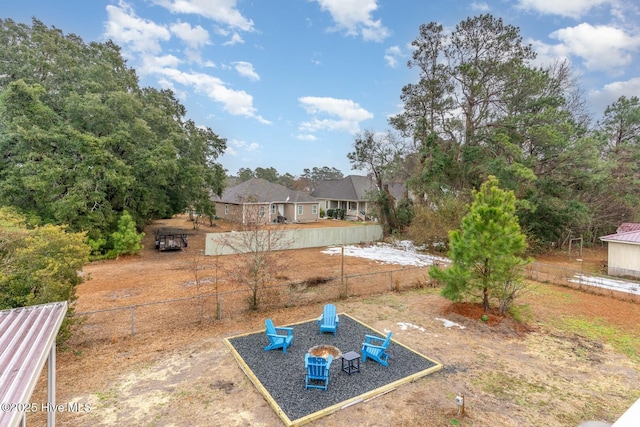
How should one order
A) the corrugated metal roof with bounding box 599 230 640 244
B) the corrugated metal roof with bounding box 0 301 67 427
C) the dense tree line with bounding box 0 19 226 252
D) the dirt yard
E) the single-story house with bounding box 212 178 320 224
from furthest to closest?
the single-story house with bounding box 212 178 320 224 < the dense tree line with bounding box 0 19 226 252 < the corrugated metal roof with bounding box 599 230 640 244 < the dirt yard < the corrugated metal roof with bounding box 0 301 67 427

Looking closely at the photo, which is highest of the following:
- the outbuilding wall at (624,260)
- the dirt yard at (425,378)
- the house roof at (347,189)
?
the house roof at (347,189)

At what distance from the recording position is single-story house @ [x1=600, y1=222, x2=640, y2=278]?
15133 mm

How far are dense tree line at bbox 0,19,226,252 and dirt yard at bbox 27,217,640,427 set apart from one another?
23.6 ft

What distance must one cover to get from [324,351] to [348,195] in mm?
31995

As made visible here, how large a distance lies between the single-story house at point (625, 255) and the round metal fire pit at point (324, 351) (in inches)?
652

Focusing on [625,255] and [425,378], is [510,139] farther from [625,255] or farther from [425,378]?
[425,378]

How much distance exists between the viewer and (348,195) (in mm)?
38969

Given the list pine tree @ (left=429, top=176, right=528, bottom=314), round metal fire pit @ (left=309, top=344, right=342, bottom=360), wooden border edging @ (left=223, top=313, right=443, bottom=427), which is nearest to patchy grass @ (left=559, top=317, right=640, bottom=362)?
pine tree @ (left=429, top=176, right=528, bottom=314)

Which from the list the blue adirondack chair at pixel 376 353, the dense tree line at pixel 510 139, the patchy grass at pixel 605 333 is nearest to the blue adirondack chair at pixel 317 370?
the blue adirondack chair at pixel 376 353

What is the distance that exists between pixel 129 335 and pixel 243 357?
3.78 metres

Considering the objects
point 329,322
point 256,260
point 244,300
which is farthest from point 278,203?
point 329,322

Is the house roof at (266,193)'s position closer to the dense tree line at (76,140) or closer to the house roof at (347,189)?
the house roof at (347,189)

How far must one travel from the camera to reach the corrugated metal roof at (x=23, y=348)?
9.49ft

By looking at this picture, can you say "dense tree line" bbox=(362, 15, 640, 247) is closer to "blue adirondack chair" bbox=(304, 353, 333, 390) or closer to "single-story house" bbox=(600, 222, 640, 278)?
"single-story house" bbox=(600, 222, 640, 278)
